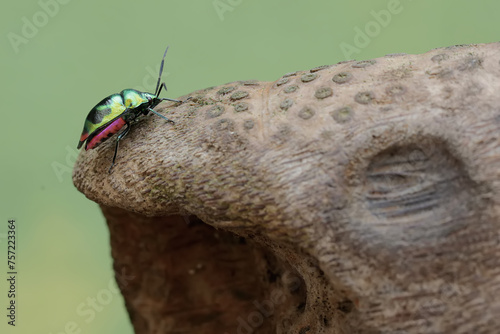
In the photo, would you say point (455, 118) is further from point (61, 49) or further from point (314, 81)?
point (61, 49)

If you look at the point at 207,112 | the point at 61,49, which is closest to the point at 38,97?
the point at 61,49
